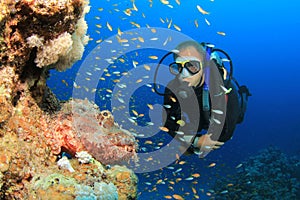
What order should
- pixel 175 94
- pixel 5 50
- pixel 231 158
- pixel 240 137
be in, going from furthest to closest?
pixel 240 137, pixel 231 158, pixel 175 94, pixel 5 50

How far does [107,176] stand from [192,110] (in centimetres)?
180

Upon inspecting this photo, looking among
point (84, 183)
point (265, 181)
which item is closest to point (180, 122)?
point (84, 183)

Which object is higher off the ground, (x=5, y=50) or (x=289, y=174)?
(x=289, y=174)

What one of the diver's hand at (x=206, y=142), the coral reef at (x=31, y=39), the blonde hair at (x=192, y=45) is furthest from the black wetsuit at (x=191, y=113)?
the coral reef at (x=31, y=39)

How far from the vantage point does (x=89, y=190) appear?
107 inches

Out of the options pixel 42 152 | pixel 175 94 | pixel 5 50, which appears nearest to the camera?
pixel 5 50

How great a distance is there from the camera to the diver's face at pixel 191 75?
13.4 feet

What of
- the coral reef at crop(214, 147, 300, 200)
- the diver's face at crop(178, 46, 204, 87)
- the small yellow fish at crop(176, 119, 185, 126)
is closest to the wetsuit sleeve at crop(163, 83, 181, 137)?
the small yellow fish at crop(176, 119, 185, 126)

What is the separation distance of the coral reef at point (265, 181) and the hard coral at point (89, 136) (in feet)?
25.0

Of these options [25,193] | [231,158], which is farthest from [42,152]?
[231,158]

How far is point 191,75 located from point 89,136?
70.3 inches

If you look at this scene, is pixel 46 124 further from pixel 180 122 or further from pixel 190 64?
pixel 190 64

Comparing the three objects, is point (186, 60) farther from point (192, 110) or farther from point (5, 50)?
point (5, 50)

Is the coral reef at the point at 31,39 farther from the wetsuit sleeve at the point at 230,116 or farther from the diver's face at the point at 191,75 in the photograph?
the wetsuit sleeve at the point at 230,116
